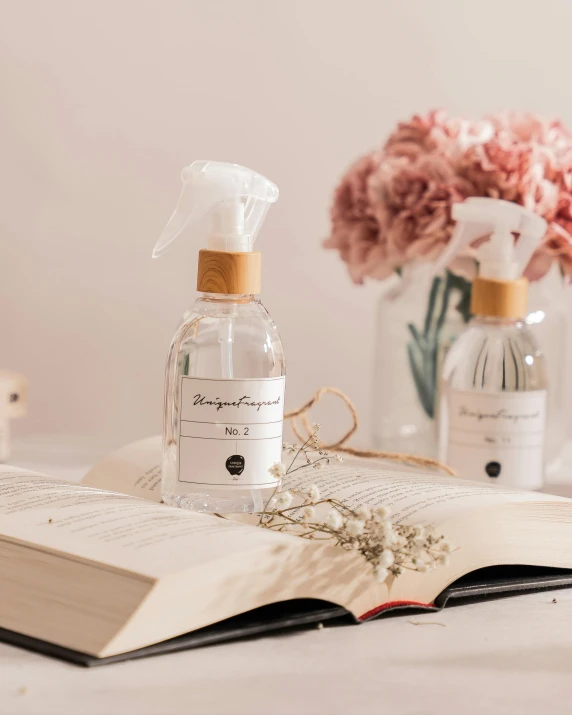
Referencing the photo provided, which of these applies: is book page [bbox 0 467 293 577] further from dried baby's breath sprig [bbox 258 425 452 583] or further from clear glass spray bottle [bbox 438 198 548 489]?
clear glass spray bottle [bbox 438 198 548 489]

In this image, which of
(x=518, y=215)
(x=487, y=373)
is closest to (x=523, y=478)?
(x=487, y=373)

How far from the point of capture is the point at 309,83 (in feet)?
4.09

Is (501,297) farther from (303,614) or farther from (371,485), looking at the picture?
(303,614)

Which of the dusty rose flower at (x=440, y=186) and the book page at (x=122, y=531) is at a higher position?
the dusty rose flower at (x=440, y=186)

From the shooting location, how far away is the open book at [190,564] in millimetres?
454

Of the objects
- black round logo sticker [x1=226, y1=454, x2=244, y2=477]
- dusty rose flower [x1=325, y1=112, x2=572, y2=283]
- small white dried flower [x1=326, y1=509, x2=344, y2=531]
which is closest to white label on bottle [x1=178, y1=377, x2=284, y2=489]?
black round logo sticker [x1=226, y1=454, x2=244, y2=477]

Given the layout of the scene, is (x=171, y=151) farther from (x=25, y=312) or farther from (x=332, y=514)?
(x=332, y=514)

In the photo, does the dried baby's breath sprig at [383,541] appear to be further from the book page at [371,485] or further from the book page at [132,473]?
the book page at [132,473]

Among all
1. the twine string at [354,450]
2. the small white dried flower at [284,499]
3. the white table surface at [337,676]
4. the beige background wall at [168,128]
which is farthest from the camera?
the beige background wall at [168,128]

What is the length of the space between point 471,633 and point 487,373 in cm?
35

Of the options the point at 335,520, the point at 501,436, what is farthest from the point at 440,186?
the point at 335,520

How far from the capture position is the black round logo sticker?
61cm

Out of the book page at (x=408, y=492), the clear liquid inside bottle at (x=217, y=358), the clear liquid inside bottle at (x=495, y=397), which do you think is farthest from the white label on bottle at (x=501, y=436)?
the clear liquid inside bottle at (x=217, y=358)

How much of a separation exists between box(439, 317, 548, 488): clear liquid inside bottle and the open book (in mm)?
196
